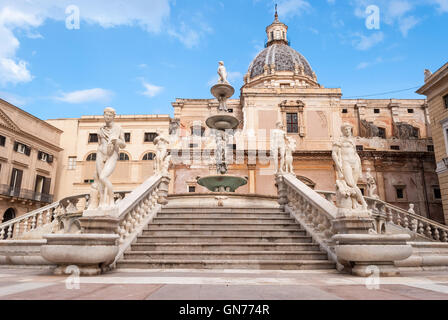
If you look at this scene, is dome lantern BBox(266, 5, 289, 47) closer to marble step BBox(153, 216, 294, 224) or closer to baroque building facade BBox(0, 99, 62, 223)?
baroque building facade BBox(0, 99, 62, 223)

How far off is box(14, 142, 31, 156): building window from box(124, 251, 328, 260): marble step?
1241 inches

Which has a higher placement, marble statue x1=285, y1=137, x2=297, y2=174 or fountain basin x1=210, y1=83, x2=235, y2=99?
fountain basin x1=210, y1=83, x2=235, y2=99

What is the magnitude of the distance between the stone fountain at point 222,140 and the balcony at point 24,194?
24.1 m

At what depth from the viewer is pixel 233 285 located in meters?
4.21

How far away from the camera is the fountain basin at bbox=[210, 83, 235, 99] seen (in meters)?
14.5

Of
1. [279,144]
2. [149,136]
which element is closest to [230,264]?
[279,144]

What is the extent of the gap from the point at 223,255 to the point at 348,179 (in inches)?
120

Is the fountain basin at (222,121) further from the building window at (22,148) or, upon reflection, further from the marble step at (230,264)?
the building window at (22,148)

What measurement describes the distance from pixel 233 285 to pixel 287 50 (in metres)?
48.6

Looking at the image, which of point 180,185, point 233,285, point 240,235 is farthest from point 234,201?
point 180,185

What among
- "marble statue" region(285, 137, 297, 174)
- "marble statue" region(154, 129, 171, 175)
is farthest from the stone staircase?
"marble statue" region(154, 129, 171, 175)

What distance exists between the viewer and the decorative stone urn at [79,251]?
535cm

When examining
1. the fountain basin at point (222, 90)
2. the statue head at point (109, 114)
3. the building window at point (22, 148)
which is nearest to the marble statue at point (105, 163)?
the statue head at point (109, 114)

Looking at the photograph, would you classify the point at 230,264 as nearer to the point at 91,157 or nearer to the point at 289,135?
the point at 289,135
